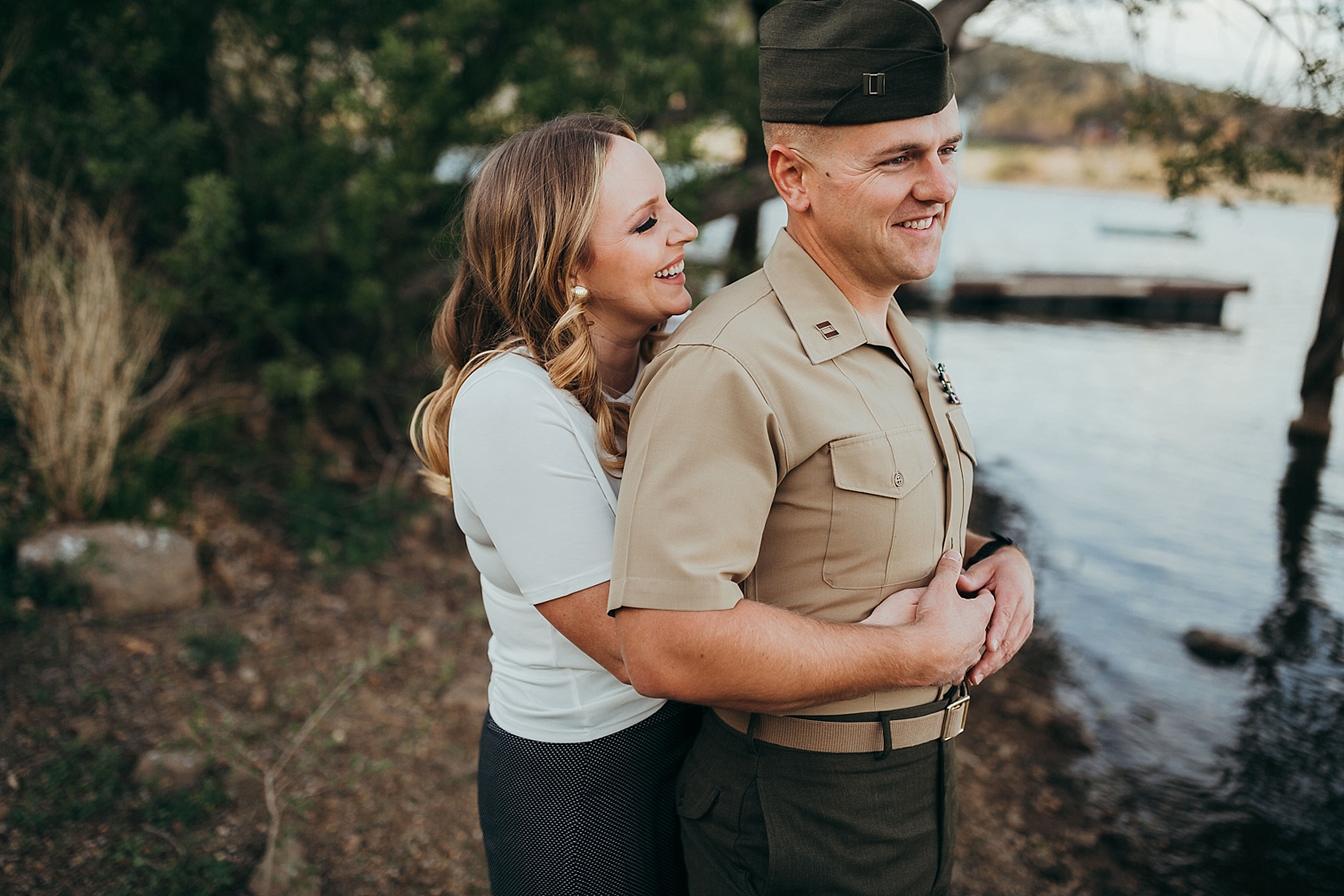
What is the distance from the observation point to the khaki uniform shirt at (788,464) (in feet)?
4.55

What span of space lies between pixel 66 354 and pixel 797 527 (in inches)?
179

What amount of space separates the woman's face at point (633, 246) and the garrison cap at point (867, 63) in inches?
12.8

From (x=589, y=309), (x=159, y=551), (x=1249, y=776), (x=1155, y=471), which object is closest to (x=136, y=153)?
(x=159, y=551)

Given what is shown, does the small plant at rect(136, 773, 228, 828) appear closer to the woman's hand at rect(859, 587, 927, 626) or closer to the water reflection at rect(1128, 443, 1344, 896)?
the woman's hand at rect(859, 587, 927, 626)

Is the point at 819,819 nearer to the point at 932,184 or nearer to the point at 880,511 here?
the point at 880,511

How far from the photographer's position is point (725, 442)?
1.42m

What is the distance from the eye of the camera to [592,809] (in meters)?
1.81

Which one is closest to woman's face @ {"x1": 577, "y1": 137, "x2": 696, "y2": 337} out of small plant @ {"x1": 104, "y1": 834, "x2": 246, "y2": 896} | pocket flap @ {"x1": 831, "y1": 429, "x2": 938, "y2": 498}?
pocket flap @ {"x1": 831, "y1": 429, "x2": 938, "y2": 498}

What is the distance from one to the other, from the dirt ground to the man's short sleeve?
2.56m

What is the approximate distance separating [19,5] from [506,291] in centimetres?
472

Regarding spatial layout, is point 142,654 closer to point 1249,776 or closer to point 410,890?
point 410,890

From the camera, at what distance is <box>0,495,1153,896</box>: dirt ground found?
10.9ft

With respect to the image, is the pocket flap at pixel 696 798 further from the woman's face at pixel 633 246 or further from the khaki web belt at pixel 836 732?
the woman's face at pixel 633 246

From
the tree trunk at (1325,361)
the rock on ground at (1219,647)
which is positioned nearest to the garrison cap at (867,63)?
the rock on ground at (1219,647)
